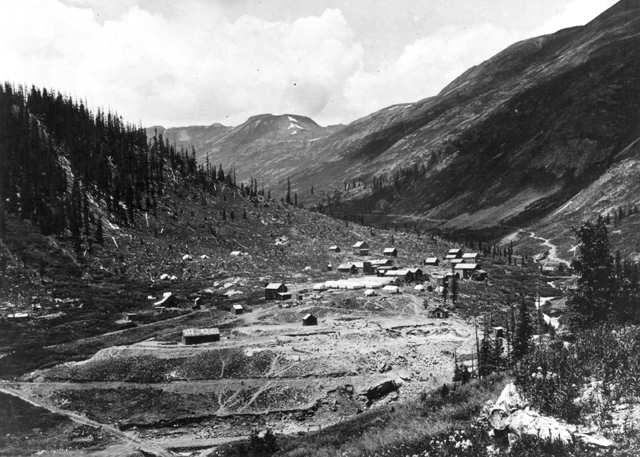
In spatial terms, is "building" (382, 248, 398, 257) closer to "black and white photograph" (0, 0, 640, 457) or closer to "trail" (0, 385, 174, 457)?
"black and white photograph" (0, 0, 640, 457)

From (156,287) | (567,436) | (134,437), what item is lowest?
(134,437)

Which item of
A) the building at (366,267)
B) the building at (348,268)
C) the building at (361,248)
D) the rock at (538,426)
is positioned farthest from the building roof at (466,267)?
the rock at (538,426)

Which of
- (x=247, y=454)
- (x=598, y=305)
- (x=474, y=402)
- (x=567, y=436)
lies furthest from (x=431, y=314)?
(x=567, y=436)

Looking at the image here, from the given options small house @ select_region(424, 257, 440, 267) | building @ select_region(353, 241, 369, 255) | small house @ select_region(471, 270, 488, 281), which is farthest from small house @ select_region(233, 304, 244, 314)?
small house @ select_region(424, 257, 440, 267)

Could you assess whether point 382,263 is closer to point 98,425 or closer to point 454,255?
point 454,255

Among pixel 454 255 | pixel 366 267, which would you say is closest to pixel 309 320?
pixel 366 267

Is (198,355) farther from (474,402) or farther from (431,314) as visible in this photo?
(474,402)
